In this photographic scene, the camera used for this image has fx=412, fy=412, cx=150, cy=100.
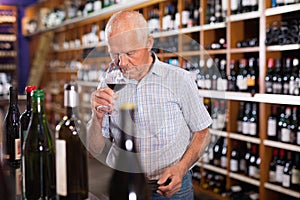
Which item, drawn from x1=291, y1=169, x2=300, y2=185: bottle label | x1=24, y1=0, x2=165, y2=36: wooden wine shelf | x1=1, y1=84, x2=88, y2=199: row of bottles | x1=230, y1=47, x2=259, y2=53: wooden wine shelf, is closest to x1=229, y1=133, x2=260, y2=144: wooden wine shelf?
x1=291, y1=169, x2=300, y2=185: bottle label

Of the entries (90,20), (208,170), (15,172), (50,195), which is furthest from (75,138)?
(90,20)

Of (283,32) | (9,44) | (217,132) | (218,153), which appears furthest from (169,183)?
(9,44)

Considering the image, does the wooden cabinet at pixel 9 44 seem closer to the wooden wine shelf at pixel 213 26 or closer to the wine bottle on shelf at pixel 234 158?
the wooden wine shelf at pixel 213 26

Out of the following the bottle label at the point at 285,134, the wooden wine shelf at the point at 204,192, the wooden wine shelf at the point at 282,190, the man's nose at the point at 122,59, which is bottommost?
the wooden wine shelf at the point at 204,192

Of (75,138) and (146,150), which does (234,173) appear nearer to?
(146,150)

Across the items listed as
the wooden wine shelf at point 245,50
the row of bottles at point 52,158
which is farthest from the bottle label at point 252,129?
the row of bottles at point 52,158

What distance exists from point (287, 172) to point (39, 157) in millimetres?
2092

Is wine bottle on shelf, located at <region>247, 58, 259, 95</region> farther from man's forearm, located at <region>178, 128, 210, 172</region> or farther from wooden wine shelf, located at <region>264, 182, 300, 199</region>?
man's forearm, located at <region>178, 128, 210, 172</region>

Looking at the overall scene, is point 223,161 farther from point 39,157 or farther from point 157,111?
point 39,157

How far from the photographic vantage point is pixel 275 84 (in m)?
2.72

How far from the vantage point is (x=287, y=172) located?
272 centimetres

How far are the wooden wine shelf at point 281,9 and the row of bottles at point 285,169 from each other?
35.9 inches

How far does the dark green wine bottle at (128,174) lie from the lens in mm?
937

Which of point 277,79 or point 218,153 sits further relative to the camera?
point 218,153
